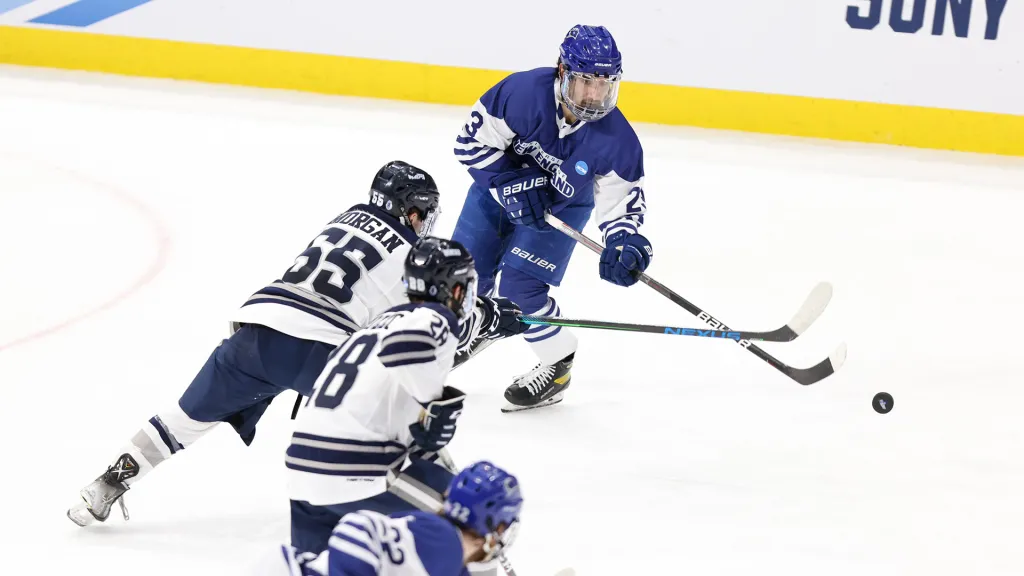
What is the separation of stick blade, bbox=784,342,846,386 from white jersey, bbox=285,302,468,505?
141 cm

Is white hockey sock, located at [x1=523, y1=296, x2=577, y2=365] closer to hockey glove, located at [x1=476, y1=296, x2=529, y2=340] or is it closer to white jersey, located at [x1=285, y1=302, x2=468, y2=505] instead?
hockey glove, located at [x1=476, y1=296, x2=529, y2=340]

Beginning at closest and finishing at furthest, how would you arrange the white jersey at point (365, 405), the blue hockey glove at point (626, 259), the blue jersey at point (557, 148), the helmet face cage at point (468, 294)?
the white jersey at point (365, 405) → the helmet face cage at point (468, 294) → the blue hockey glove at point (626, 259) → the blue jersey at point (557, 148)

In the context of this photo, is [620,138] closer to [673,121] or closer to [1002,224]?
[1002,224]

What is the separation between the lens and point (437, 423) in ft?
7.80

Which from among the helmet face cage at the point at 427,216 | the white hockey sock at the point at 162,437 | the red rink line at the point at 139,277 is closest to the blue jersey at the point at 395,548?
the white hockey sock at the point at 162,437

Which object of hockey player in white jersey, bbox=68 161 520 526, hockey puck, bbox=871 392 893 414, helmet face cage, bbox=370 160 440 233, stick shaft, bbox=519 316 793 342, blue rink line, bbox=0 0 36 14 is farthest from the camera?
blue rink line, bbox=0 0 36 14

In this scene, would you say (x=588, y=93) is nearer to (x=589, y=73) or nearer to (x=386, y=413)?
(x=589, y=73)

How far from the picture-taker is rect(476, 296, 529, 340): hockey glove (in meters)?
3.11

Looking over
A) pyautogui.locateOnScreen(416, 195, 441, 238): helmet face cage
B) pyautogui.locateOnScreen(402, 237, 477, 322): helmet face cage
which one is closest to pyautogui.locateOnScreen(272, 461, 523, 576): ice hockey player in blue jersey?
pyautogui.locateOnScreen(402, 237, 477, 322): helmet face cage

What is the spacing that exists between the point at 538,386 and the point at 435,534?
6.50ft

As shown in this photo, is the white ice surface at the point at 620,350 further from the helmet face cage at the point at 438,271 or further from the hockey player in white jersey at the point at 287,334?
the helmet face cage at the point at 438,271

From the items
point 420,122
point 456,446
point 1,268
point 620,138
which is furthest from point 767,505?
point 420,122

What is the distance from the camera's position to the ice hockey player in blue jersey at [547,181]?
12.1 ft

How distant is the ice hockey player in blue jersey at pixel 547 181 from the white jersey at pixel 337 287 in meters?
0.85
